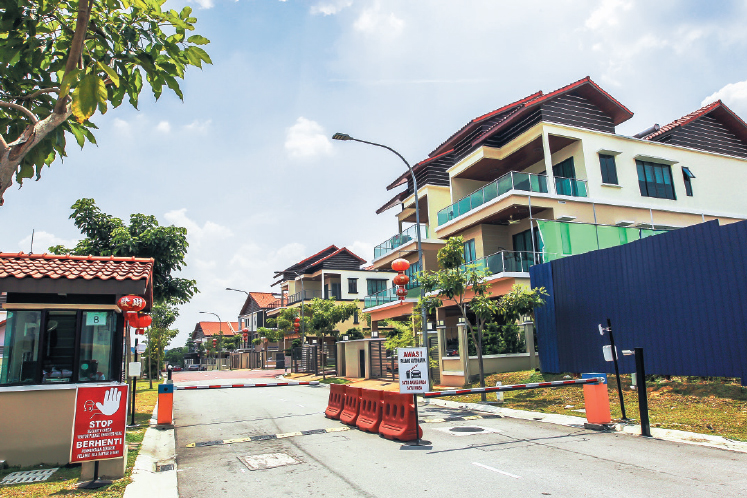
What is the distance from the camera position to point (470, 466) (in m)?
7.76

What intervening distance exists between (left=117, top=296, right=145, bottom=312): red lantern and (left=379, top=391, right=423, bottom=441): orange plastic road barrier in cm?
535

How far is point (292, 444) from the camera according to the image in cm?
1020

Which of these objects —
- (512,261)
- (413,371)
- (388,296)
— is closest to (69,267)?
(413,371)

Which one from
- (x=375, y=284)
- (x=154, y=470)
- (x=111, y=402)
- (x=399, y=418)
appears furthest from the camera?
(x=375, y=284)

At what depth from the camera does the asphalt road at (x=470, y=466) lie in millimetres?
6539

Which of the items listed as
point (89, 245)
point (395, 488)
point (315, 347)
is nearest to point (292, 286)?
point (315, 347)

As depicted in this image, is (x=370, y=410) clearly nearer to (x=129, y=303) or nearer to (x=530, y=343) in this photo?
(x=129, y=303)

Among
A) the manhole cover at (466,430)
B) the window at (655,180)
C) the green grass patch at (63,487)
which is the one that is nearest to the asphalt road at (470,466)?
the manhole cover at (466,430)

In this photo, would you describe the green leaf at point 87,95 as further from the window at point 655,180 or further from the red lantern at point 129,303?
the window at point 655,180

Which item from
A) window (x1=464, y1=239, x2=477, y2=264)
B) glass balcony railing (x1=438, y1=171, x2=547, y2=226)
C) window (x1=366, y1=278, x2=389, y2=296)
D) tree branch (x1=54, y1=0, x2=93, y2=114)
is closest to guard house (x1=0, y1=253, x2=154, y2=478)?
tree branch (x1=54, y1=0, x2=93, y2=114)

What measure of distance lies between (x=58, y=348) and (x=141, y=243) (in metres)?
7.65

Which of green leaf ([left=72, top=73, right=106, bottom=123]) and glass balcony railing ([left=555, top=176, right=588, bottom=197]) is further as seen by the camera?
glass balcony railing ([left=555, top=176, right=588, bottom=197])

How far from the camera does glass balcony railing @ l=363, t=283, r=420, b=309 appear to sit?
101 ft

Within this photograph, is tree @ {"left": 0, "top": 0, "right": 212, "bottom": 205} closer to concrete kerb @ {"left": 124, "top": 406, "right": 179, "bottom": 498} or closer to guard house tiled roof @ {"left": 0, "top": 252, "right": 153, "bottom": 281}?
guard house tiled roof @ {"left": 0, "top": 252, "right": 153, "bottom": 281}
